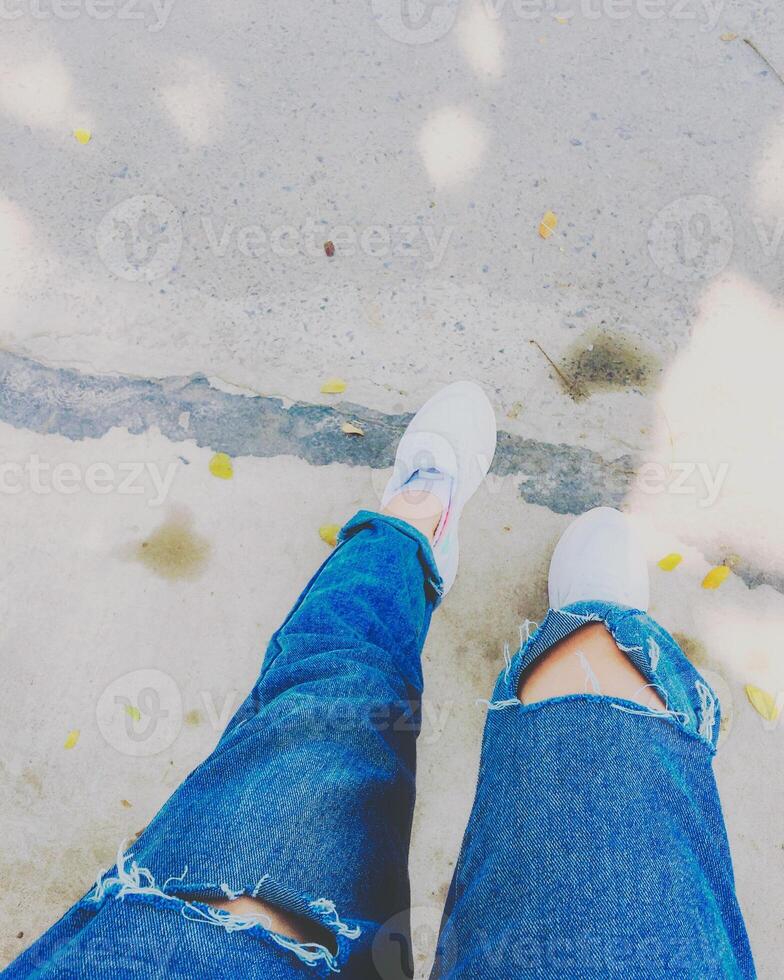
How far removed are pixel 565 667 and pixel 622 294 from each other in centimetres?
104

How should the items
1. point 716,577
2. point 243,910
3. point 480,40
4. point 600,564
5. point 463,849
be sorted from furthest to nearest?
point 480,40 < point 716,577 < point 600,564 < point 463,849 < point 243,910

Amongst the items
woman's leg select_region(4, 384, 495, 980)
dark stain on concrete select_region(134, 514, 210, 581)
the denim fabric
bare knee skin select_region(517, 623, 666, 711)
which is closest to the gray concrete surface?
dark stain on concrete select_region(134, 514, 210, 581)

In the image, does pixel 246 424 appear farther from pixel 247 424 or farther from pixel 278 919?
pixel 278 919

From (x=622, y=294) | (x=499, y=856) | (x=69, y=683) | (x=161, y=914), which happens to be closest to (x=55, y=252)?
(x=69, y=683)

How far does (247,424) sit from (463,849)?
1.08 m

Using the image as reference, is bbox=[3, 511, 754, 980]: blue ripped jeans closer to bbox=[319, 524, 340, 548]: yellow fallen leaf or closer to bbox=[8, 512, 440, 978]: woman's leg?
bbox=[8, 512, 440, 978]: woman's leg

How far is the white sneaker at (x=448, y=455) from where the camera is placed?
152 cm

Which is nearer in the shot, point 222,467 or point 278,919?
point 278,919

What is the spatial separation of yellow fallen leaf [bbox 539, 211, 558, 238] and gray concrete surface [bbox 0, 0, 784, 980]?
0.07 ft

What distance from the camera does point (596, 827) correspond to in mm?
854

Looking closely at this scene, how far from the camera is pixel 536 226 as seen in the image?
5.65 ft

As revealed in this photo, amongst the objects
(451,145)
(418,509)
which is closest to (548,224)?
(451,145)

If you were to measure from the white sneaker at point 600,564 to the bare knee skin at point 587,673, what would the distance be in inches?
12.2

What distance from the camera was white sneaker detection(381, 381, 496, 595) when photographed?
1.52 m
